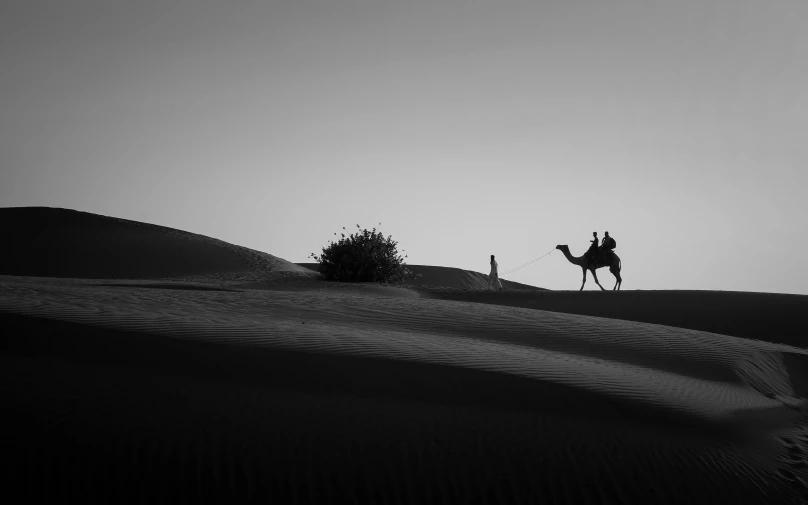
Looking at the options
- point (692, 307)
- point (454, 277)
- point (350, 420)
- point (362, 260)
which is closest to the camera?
point (350, 420)

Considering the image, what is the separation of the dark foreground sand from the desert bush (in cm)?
1463

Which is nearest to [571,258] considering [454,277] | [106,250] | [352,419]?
[106,250]

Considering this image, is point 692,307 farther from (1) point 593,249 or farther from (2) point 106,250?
(2) point 106,250

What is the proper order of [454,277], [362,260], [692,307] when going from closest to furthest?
1. [692,307]
2. [362,260]
3. [454,277]

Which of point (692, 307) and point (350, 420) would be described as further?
point (692, 307)

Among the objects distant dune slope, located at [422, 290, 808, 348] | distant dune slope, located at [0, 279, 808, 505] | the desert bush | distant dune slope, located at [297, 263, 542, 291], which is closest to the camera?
distant dune slope, located at [0, 279, 808, 505]

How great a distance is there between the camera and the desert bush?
69.3 feet

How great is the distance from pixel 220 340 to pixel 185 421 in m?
1.39

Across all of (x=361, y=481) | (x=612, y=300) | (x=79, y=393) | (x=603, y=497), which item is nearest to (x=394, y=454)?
(x=361, y=481)

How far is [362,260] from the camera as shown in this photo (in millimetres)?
21156

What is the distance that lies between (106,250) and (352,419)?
875 inches

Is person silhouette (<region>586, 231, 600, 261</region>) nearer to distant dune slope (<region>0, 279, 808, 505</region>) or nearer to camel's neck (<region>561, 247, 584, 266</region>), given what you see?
camel's neck (<region>561, 247, 584, 266</region>)

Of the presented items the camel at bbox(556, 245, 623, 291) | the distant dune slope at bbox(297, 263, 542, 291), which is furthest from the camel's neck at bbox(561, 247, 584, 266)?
the distant dune slope at bbox(297, 263, 542, 291)

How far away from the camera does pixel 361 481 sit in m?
3.40
